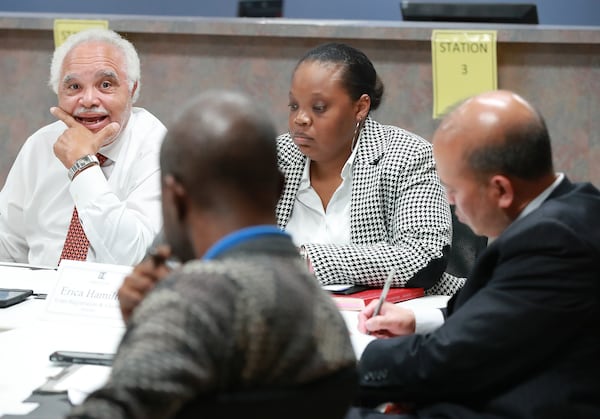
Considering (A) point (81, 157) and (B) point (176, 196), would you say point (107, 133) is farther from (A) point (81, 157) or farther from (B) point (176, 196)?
(B) point (176, 196)

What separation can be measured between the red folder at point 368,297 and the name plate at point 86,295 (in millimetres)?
482

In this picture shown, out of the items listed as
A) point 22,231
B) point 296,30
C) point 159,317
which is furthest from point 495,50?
point 159,317

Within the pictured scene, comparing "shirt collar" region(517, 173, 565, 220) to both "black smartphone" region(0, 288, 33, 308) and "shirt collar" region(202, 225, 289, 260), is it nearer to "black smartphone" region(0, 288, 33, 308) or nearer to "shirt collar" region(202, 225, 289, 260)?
"shirt collar" region(202, 225, 289, 260)

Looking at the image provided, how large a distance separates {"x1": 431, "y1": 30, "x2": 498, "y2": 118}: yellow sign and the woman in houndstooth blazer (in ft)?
1.46

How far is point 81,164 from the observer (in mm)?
2488

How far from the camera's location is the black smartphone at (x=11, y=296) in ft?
6.50

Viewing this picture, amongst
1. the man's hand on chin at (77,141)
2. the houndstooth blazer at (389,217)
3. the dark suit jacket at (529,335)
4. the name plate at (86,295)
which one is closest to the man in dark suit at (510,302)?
the dark suit jacket at (529,335)

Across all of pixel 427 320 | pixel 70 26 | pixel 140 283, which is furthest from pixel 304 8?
pixel 140 283

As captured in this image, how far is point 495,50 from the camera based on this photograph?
10.1 feet

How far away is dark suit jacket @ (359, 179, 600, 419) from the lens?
134 cm

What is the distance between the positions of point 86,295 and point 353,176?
90 centimetres

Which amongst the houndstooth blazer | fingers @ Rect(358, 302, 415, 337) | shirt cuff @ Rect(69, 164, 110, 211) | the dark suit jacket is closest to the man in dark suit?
the dark suit jacket

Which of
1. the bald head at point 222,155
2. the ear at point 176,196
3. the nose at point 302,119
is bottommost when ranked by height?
the nose at point 302,119

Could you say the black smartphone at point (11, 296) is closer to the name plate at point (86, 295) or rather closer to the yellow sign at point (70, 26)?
the name plate at point (86, 295)
